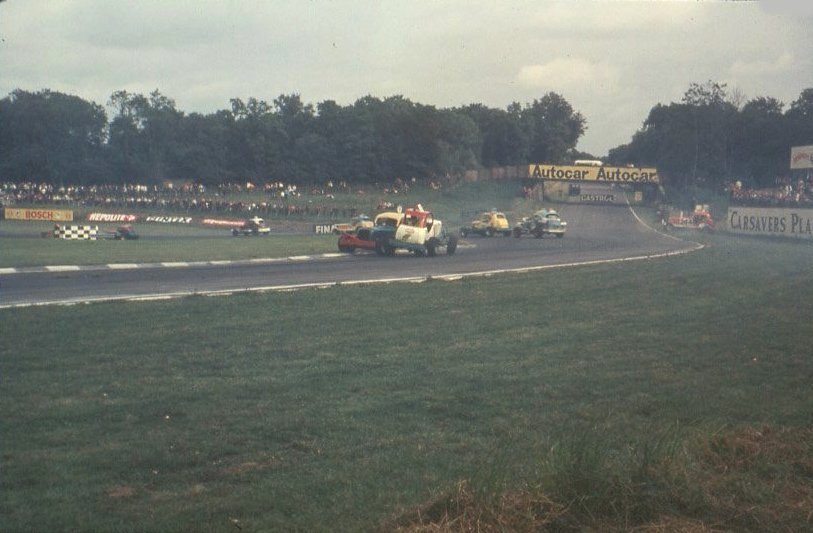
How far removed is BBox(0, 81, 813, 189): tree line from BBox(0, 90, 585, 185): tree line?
77mm

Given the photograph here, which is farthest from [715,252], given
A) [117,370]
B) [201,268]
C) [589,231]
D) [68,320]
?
[117,370]

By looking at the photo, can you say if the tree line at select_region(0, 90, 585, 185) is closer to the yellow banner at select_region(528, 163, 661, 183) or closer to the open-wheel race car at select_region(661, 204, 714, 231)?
the yellow banner at select_region(528, 163, 661, 183)

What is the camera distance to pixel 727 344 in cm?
1334

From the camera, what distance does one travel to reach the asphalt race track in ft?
70.6

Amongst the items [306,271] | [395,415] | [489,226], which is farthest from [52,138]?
[395,415]

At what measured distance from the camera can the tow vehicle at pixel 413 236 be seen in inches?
1506

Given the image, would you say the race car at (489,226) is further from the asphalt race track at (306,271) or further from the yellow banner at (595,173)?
the asphalt race track at (306,271)

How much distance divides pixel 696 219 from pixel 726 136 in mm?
16983

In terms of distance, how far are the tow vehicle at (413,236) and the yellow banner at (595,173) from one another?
18.9 meters

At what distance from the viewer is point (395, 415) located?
868 centimetres

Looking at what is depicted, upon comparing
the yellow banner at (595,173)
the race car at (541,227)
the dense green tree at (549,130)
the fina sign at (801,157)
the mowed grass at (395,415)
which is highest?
the dense green tree at (549,130)

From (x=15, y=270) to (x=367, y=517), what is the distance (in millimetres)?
24491

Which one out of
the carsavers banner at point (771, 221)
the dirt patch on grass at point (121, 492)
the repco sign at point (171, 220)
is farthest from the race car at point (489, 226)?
the dirt patch on grass at point (121, 492)

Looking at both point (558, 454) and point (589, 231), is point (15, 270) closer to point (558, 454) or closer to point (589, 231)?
point (558, 454)
